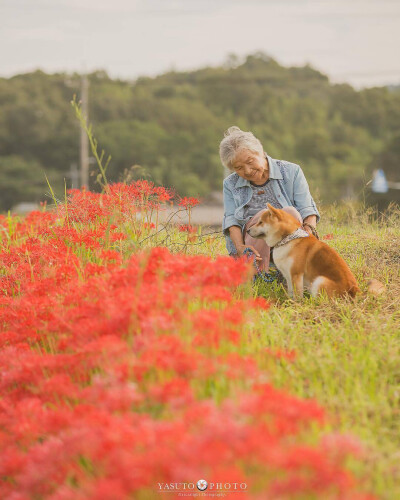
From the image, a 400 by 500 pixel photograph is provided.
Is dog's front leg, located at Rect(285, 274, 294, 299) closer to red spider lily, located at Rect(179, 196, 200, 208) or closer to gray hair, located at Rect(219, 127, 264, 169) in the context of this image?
red spider lily, located at Rect(179, 196, 200, 208)

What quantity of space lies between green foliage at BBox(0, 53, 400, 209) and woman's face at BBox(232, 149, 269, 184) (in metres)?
29.3

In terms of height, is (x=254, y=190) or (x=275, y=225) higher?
(x=254, y=190)

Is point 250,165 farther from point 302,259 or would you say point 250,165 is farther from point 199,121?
point 199,121

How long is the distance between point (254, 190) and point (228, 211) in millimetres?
332

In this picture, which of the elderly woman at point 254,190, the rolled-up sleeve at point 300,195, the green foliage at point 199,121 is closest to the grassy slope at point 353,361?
the elderly woman at point 254,190

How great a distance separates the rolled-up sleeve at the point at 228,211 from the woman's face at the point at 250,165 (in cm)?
29

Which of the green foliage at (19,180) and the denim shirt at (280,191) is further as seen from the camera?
the green foliage at (19,180)

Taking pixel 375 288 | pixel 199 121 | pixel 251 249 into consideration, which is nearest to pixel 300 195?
pixel 251 249

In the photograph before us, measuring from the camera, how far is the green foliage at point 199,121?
37.2 metres

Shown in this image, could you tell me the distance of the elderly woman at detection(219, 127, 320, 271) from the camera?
5418 mm

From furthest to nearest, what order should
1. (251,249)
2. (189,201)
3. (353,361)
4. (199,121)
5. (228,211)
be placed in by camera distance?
1. (199,121)
2. (228,211)
3. (189,201)
4. (251,249)
5. (353,361)

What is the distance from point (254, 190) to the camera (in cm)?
571

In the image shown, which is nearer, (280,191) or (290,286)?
(290,286)

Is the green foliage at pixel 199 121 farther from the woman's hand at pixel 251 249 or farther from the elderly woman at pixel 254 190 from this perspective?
the woman's hand at pixel 251 249
